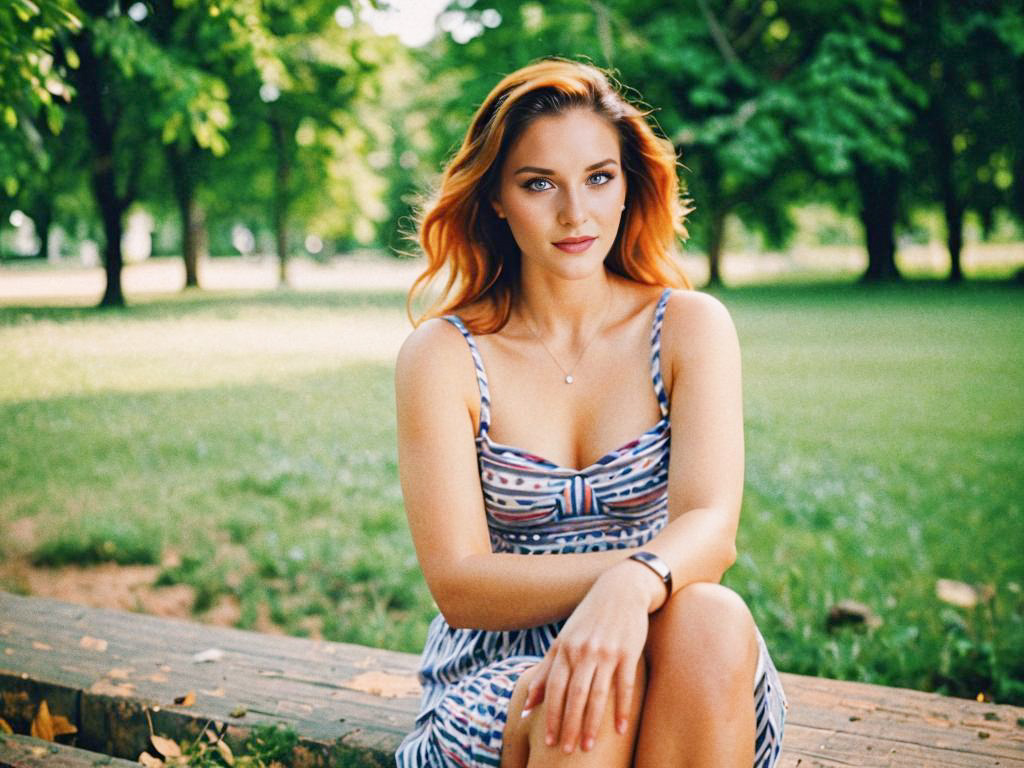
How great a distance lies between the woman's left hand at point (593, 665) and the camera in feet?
5.43

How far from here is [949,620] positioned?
3684 millimetres

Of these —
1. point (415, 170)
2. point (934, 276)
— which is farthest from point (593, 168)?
point (415, 170)

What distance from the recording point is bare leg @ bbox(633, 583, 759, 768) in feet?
5.49

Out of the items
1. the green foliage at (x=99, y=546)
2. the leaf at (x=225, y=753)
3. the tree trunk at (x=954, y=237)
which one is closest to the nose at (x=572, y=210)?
the leaf at (x=225, y=753)

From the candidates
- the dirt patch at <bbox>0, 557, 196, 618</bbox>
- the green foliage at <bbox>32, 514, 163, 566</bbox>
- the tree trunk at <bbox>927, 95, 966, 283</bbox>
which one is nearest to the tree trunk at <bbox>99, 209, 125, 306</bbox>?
the green foliage at <bbox>32, 514, 163, 566</bbox>

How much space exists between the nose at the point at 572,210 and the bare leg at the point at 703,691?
909mm

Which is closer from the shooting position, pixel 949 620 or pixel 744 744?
pixel 744 744

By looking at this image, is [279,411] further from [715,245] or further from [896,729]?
[715,245]

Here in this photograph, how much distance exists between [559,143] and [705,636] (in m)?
1.15

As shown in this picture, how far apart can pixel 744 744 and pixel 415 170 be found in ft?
134

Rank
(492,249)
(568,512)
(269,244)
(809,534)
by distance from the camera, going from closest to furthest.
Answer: (568,512), (492,249), (809,534), (269,244)

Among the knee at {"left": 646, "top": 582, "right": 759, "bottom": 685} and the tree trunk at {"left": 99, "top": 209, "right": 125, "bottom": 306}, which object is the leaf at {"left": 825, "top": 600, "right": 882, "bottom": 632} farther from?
the tree trunk at {"left": 99, "top": 209, "right": 125, "bottom": 306}

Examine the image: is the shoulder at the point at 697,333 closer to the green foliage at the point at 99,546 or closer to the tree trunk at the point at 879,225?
the green foliage at the point at 99,546

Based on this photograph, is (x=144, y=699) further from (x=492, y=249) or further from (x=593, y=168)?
(x=593, y=168)
